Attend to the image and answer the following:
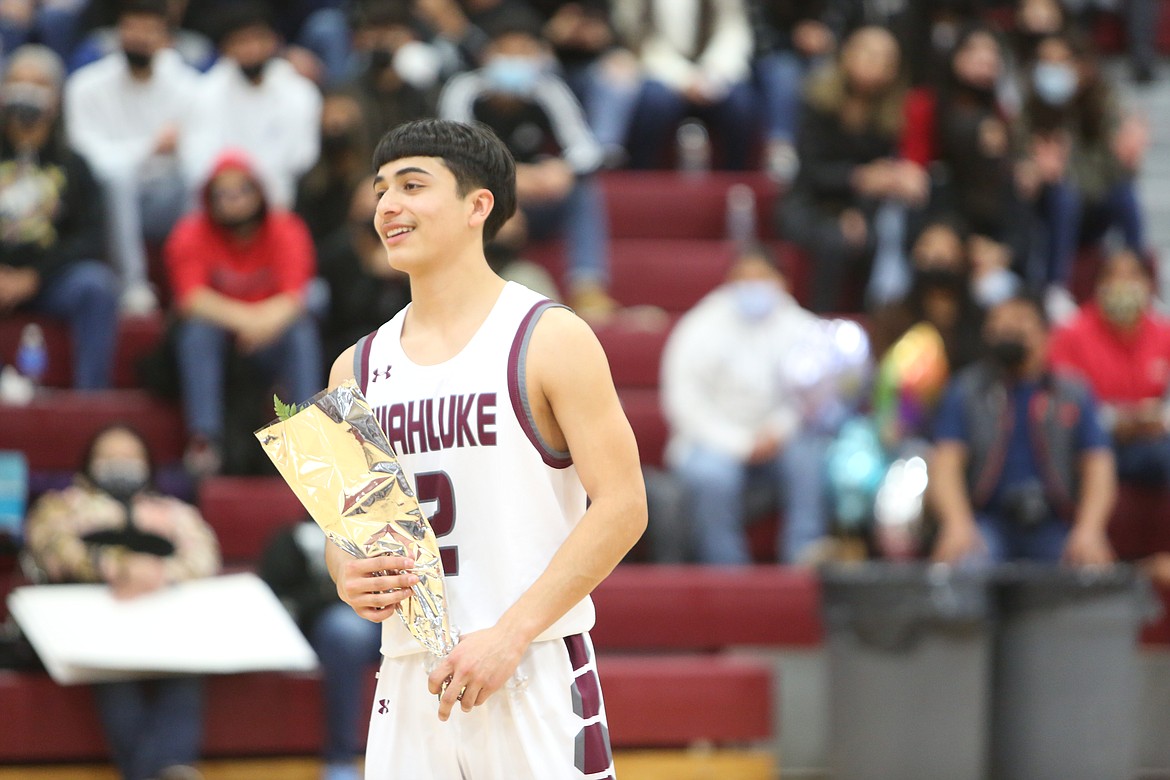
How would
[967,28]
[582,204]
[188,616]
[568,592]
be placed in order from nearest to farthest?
[568,592], [188,616], [582,204], [967,28]

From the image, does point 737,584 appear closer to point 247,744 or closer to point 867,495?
point 867,495

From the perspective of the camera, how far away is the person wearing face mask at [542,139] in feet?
30.8

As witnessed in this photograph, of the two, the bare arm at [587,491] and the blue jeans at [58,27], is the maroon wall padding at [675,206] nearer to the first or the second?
the blue jeans at [58,27]

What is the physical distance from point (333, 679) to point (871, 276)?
15.0ft

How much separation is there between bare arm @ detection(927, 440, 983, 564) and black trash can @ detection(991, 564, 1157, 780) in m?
0.66

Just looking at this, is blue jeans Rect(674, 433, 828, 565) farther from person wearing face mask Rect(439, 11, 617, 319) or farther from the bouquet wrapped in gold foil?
the bouquet wrapped in gold foil

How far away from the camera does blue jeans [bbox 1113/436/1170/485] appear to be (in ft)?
28.5

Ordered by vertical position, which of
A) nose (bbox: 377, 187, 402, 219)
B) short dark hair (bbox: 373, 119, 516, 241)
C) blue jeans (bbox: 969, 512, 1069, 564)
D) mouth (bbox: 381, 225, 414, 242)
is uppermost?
short dark hair (bbox: 373, 119, 516, 241)

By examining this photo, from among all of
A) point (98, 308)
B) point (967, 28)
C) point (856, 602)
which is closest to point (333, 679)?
point (856, 602)

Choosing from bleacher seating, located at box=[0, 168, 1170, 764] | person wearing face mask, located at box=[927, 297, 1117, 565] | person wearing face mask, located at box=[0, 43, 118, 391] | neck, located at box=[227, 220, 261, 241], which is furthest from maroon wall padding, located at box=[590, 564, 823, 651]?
person wearing face mask, located at box=[0, 43, 118, 391]

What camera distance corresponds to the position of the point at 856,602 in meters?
7.02

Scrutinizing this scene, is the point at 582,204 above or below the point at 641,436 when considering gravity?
above

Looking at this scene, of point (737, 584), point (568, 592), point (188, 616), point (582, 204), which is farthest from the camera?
point (582, 204)

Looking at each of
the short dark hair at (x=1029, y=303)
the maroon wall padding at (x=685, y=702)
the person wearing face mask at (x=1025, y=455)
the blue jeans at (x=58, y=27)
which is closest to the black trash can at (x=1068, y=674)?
the person wearing face mask at (x=1025, y=455)
